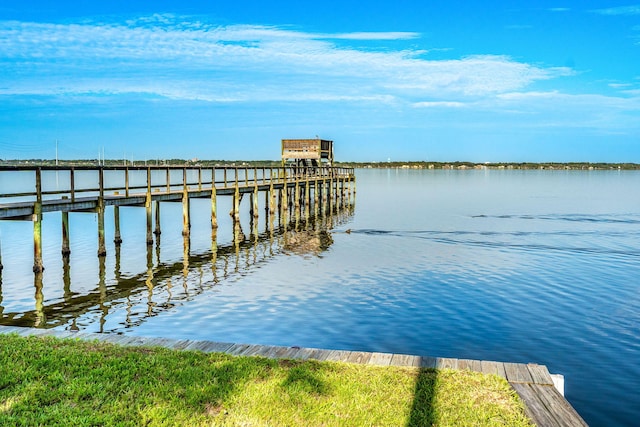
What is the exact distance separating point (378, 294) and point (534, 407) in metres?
11.0

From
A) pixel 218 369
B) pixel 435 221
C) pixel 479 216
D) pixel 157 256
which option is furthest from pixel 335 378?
pixel 479 216

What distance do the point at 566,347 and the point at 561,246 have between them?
16502mm

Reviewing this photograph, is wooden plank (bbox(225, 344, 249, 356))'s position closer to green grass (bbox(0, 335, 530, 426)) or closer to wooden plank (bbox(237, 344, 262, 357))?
wooden plank (bbox(237, 344, 262, 357))

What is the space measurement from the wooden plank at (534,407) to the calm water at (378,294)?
2.87m

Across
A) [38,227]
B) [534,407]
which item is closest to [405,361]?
[534,407]

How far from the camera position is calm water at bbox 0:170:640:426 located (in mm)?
12219

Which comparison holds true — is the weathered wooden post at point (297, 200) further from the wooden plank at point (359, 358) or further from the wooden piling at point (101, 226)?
→ the wooden plank at point (359, 358)

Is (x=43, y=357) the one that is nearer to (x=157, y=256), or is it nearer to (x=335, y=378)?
(x=335, y=378)

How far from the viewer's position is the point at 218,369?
719 centimetres

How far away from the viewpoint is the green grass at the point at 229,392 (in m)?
5.90

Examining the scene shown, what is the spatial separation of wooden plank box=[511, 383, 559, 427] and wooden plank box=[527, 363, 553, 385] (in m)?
0.19

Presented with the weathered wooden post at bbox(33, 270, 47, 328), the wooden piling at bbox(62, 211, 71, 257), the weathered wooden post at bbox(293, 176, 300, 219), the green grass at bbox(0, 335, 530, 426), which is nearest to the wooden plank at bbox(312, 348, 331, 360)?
the green grass at bbox(0, 335, 530, 426)

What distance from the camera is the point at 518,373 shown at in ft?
23.5

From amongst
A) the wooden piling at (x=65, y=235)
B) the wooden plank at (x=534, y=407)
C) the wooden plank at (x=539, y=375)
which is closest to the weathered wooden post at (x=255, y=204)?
the wooden piling at (x=65, y=235)
